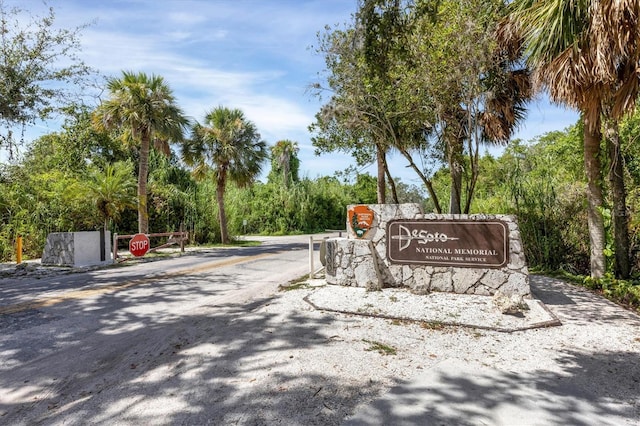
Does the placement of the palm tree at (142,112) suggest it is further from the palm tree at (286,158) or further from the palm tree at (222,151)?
the palm tree at (286,158)

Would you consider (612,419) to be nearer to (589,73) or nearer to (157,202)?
(589,73)

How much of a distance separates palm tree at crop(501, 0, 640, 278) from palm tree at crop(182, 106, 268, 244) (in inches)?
607

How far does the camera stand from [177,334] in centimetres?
495

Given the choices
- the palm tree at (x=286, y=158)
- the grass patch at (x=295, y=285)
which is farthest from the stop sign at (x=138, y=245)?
the palm tree at (x=286, y=158)

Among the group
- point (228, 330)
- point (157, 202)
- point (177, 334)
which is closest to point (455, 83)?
point (228, 330)

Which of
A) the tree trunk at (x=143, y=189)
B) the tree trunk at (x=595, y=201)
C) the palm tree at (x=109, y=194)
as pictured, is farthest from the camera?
the tree trunk at (x=143, y=189)

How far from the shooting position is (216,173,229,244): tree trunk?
67.1 feet

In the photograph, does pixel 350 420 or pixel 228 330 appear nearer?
pixel 350 420

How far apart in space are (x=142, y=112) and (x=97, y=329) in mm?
11996

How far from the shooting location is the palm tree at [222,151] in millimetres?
20203

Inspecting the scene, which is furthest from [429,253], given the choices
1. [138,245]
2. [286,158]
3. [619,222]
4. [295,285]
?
[286,158]

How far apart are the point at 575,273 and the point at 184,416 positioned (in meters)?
9.31

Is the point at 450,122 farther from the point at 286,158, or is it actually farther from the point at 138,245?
the point at 286,158

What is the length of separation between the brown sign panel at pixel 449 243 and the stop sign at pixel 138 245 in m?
10.1
